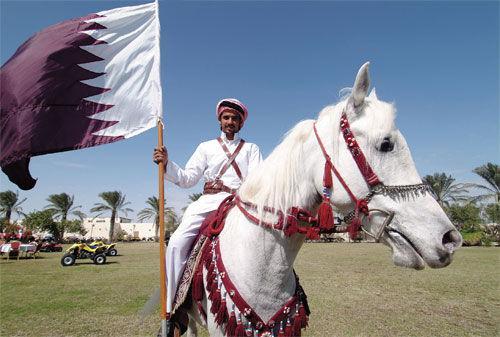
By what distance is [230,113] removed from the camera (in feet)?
10.1

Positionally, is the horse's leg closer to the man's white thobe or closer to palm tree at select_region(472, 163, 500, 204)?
the man's white thobe

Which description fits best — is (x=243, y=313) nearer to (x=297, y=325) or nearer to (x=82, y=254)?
(x=297, y=325)

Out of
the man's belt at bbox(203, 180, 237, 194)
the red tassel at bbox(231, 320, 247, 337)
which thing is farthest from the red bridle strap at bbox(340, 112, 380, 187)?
the man's belt at bbox(203, 180, 237, 194)

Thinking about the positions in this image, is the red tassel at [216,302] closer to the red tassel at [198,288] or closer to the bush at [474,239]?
the red tassel at [198,288]

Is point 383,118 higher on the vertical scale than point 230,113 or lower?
lower

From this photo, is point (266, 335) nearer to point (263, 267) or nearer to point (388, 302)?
point (263, 267)

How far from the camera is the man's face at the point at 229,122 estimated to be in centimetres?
308

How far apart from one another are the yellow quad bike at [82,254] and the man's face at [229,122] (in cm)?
1769

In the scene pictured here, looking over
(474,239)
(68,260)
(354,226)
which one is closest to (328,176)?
(354,226)

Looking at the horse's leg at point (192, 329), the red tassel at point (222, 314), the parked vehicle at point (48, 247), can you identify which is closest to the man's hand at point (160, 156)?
the red tassel at point (222, 314)

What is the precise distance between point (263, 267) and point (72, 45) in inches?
104

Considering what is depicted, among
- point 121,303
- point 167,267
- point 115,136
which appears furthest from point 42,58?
point 121,303

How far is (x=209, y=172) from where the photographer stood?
3.05 metres

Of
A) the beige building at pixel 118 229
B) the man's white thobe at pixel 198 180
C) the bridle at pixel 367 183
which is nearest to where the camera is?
the bridle at pixel 367 183
